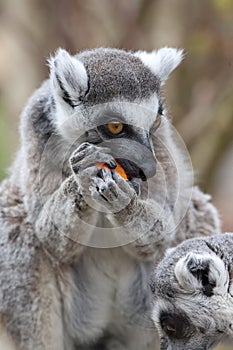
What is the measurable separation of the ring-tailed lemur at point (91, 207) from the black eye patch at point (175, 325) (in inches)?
27.3

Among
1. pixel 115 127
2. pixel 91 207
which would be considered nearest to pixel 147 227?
pixel 91 207

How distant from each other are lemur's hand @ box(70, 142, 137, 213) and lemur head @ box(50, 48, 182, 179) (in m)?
0.13

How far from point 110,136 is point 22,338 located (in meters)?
1.85

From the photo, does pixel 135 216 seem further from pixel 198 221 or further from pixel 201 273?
pixel 198 221

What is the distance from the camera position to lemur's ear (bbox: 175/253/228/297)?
5.95 metres

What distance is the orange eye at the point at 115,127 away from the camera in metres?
6.39

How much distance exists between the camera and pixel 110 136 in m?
6.42

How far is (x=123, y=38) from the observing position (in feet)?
38.7

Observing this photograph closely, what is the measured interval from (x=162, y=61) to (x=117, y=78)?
607 millimetres

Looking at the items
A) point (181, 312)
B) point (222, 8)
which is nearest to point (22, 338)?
point (181, 312)

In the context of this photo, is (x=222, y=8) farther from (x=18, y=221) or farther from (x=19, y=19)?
(x=18, y=221)

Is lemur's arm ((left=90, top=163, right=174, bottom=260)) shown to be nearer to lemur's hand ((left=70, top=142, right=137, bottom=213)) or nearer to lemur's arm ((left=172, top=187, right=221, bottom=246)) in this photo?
lemur's hand ((left=70, top=142, right=137, bottom=213))

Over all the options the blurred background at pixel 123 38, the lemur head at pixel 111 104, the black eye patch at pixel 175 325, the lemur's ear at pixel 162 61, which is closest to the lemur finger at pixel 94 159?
the lemur head at pixel 111 104

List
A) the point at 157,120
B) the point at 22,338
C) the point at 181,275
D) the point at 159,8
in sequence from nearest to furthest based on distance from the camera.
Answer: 1. the point at 181,275
2. the point at 157,120
3. the point at 22,338
4. the point at 159,8
